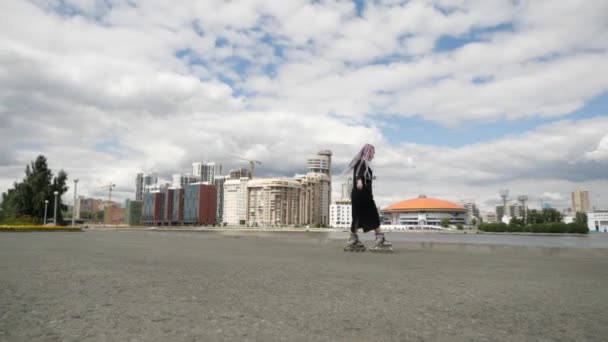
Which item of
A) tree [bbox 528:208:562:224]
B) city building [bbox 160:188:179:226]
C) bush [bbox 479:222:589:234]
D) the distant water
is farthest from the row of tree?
city building [bbox 160:188:179:226]

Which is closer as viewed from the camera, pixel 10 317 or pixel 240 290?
pixel 10 317

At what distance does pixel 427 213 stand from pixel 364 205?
577ft

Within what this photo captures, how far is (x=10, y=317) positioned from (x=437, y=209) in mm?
184428

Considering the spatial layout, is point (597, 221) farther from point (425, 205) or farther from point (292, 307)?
point (292, 307)

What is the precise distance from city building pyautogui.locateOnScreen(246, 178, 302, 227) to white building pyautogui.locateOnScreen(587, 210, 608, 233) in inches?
4950

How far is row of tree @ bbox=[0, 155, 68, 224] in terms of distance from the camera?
50.5 metres

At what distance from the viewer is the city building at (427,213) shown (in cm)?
17650

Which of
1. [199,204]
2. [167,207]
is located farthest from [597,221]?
[167,207]

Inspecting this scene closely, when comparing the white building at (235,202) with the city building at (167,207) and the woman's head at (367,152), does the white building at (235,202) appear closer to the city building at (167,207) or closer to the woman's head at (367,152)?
the city building at (167,207)

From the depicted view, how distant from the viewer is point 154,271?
637cm

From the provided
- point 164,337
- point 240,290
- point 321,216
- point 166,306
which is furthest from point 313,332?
point 321,216

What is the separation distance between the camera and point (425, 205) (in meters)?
181

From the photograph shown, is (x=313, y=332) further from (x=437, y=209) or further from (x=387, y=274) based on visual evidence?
(x=437, y=209)

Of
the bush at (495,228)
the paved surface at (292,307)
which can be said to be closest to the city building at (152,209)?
the bush at (495,228)
